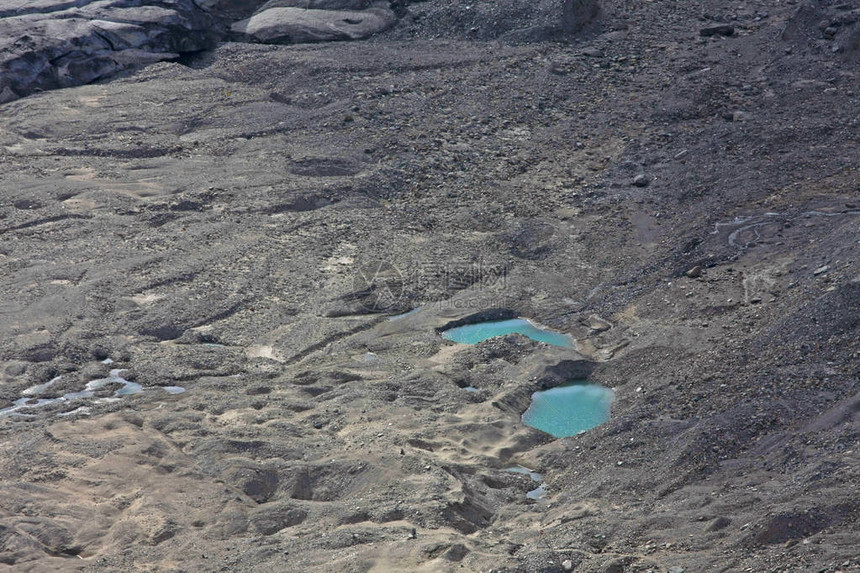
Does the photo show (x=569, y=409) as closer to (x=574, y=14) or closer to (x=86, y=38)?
(x=574, y=14)

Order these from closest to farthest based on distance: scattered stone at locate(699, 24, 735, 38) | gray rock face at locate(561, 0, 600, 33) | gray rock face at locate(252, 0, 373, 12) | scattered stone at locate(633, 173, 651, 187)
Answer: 1. scattered stone at locate(633, 173, 651, 187)
2. scattered stone at locate(699, 24, 735, 38)
3. gray rock face at locate(561, 0, 600, 33)
4. gray rock face at locate(252, 0, 373, 12)

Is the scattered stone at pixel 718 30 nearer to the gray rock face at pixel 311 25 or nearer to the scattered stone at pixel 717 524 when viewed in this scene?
the gray rock face at pixel 311 25

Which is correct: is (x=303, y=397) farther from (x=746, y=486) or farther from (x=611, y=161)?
(x=611, y=161)

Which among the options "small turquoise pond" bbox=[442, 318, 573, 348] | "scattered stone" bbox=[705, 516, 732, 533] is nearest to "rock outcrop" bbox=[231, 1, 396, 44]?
"small turquoise pond" bbox=[442, 318, 573, 348]

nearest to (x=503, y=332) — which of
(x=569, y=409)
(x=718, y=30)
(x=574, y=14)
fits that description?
(x=569, y=409)

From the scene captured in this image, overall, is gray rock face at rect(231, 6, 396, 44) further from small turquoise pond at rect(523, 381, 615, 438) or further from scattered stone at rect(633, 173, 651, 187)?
small turquoise pond at rect(523, 381, 615, 438)

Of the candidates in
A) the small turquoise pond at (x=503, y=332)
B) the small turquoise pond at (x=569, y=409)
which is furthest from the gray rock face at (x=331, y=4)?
the small turquoise pond at (x=569, y=409)
